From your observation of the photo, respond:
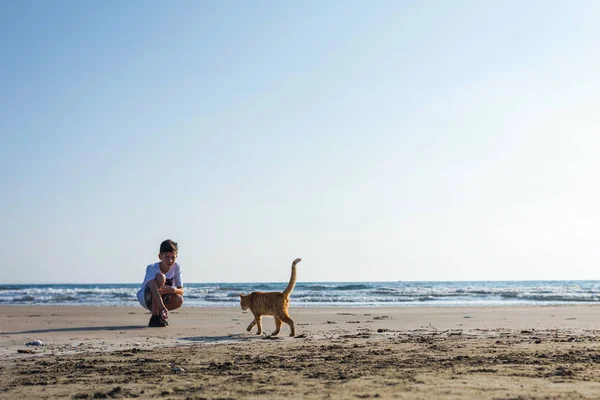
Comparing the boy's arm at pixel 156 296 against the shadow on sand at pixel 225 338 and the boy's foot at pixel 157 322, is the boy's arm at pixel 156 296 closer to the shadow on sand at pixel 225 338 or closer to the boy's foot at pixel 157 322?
the boy's foot at pixel 157 322

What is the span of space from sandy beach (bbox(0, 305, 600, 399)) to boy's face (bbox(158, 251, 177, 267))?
1.07m

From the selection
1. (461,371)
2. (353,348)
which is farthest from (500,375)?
(353,348)

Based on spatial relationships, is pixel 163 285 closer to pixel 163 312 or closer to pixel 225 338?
pixel 163 312

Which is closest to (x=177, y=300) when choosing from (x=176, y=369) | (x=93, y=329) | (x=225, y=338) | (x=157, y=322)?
(x=157, y=322)

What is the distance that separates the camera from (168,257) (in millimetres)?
8914

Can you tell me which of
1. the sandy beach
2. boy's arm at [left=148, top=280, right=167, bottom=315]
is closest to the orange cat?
the sandy beach

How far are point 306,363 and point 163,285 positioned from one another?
425cm

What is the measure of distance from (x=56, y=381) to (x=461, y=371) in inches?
131

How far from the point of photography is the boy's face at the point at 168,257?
889 centimetres

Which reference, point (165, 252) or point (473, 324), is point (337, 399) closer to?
point (165, 252)

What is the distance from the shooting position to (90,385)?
4.45m

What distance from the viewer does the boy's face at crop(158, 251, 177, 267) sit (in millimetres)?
8886

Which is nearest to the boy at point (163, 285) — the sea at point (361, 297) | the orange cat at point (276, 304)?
the orange cat at point (276, 304)

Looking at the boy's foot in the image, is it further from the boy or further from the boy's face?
the boy's face
